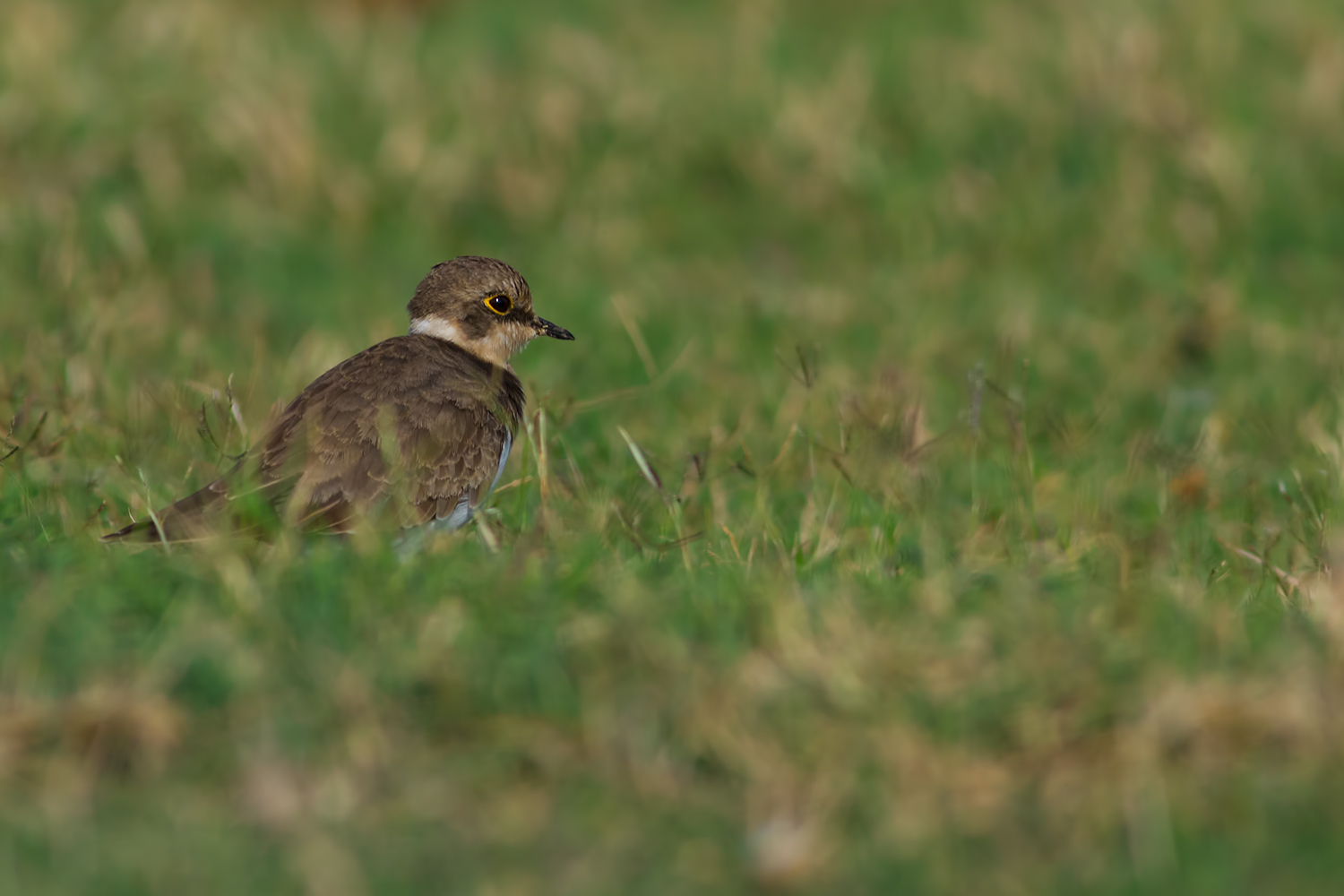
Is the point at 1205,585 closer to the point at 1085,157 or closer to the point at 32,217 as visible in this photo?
the point at 1085,157

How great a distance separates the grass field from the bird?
23 cm

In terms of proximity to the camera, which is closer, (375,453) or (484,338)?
(375,453)

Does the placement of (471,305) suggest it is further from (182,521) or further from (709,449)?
(182,521)

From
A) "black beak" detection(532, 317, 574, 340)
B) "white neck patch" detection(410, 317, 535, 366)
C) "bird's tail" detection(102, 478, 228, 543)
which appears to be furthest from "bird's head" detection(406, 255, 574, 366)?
"bird's tail" detection(102, 478, 228, 543)

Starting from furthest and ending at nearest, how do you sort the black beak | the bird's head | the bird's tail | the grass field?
the black beak
the bird's head
the bird's tail
the grass field

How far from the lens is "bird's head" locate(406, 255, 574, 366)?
7.47 meters

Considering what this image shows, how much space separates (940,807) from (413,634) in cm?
139

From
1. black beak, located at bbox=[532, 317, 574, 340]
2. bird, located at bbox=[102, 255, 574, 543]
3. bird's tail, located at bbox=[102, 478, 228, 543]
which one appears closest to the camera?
bird's tail, located at bbox=[102, 478, 228, 543]

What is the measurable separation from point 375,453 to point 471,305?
133 centimetres

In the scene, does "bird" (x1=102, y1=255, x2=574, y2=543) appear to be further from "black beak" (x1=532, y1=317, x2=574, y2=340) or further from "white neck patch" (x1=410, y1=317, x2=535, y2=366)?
"black beak" (x1=532, y1=317, x2=574, y2=340)

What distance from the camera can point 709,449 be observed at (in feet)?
21.9

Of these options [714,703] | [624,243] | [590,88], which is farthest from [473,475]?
[590,88]

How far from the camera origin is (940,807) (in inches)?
163

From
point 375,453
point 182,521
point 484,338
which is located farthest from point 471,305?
point 182,521
